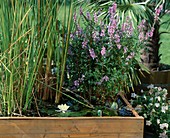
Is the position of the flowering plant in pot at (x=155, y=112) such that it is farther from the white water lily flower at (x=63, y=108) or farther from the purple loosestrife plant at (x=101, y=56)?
the white water lily flower at (x=63, y=108)

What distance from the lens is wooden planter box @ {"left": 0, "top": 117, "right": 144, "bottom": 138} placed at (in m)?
2.06

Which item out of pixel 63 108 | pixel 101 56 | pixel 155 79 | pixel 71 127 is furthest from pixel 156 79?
pixel 71 127

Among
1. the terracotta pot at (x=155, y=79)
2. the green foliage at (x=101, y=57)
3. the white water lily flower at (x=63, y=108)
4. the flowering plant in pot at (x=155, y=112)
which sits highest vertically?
the green foliage at (x=101, y=57)

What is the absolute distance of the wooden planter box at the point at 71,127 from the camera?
2.06 m

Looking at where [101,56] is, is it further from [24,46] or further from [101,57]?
[24,46]

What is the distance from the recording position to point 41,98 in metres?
2.54

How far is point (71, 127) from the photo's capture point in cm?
211

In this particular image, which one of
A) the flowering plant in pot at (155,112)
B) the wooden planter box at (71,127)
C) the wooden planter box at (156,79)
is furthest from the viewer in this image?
the wooden planter box at (156,79)

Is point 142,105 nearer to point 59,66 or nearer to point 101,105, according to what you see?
point 101,105

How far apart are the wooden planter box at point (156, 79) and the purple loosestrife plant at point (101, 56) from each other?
62cm

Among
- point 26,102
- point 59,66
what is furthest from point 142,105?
point 26,102

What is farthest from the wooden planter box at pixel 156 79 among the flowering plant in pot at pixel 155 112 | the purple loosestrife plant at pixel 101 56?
→ the purple loosestrife plant at pixel 101 56

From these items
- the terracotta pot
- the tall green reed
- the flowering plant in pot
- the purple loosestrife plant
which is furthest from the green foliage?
the terracotta pot

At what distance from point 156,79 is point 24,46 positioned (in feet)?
4.49
